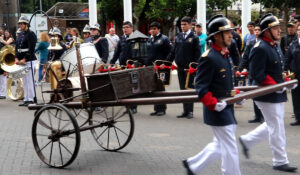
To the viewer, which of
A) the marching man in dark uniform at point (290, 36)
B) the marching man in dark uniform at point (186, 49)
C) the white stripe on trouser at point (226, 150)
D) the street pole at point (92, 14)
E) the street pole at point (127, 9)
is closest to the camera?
the white stripe on trouser at point (226, 150)

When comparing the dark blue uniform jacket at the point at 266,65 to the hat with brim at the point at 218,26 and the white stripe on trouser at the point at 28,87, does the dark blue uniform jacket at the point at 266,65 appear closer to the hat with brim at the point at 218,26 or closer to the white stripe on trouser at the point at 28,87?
the hat with brim at the point at 218,26

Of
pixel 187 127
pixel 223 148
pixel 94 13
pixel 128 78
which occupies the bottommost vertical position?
pixel 187 127

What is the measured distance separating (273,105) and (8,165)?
3597 mm

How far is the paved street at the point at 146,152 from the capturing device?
249 inches

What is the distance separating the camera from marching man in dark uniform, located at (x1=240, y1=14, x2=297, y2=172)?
237 inches

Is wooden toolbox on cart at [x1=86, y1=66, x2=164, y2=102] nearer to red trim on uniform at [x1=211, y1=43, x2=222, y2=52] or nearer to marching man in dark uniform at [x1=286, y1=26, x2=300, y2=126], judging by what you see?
red trim on uniform at [x1=211, y1=43, x2=222, y2=52]

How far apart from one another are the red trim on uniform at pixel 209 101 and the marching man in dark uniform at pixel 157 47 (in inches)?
226

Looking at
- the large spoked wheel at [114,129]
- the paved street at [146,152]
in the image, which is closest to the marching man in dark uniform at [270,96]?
the paved street at [146,152]

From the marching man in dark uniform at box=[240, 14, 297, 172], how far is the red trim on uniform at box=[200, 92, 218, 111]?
1.35 m

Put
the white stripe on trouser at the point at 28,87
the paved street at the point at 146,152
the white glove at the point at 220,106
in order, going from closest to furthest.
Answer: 1. the white glove at the point at 220,106
2. the paved street at the point at 146,152
3. the white stripe on trouser at the point at 28,87

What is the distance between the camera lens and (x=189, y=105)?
33.7 feet

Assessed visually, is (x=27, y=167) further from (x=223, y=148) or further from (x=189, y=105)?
(x=189, y=105)

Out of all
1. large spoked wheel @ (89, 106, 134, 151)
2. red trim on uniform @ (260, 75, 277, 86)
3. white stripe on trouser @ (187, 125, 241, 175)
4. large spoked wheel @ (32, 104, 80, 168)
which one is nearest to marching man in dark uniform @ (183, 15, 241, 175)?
white stripe on trouser @ (187, 125, 241, 175)

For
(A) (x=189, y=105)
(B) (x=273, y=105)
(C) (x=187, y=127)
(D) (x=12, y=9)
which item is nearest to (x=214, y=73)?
(B) (x=273, y=105)
